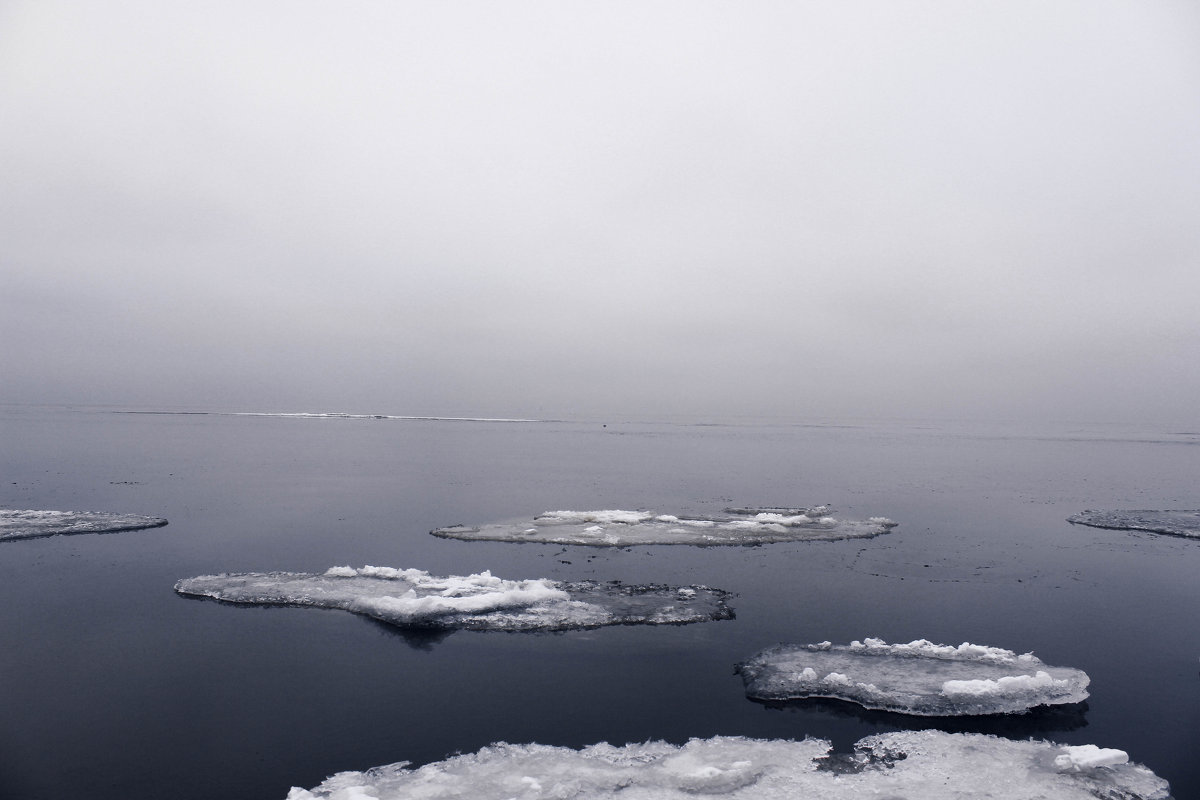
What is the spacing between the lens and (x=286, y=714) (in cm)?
945

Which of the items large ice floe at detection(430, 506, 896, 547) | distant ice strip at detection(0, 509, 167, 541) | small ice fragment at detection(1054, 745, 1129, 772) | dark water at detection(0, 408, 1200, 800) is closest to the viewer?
small ice fragment at detection(1054, 745, 1129, 772)

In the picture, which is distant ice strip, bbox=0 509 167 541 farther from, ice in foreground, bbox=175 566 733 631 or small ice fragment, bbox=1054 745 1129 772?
small ice fragment, bbox=1054 745 1129 772

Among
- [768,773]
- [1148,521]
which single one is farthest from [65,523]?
[1148,521]

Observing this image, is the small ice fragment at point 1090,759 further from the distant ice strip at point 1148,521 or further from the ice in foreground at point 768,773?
the distant ice strip at point 1148,521

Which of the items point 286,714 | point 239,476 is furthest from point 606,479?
point 286,714

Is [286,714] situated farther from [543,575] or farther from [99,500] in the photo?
[99,500]

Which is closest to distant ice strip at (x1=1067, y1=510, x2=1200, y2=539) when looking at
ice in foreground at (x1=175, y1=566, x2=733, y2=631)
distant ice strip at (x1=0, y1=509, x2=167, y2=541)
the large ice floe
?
the large ice floe

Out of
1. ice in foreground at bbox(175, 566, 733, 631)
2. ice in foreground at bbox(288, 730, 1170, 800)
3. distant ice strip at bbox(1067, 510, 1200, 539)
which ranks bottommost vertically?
ice in foreground at bbox(288, 730, 1170, 800)

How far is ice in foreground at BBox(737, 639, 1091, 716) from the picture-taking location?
967 centimetres

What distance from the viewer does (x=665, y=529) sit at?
2248 centimetres

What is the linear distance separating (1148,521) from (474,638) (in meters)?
25.0

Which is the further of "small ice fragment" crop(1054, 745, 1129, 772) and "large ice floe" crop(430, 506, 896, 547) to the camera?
"large ice floe" crop(430, 506, 896, 547)

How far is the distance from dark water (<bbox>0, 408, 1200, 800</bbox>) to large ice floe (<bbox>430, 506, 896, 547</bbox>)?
86 cm

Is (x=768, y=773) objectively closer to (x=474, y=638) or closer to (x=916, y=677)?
(x=916, y=677)
